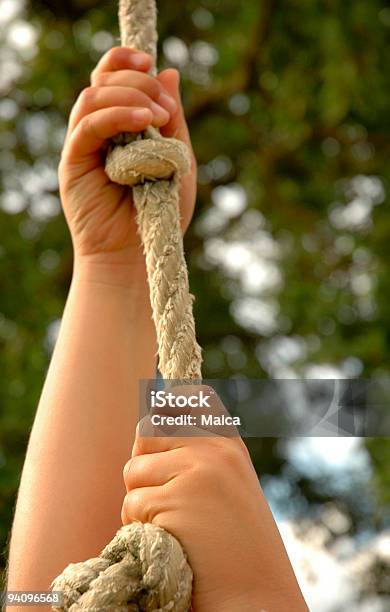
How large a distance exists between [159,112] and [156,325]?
27 centimetres

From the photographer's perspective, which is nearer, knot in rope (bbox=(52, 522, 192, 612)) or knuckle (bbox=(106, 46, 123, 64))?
knot in rope (bbox=(52, 522, 192, 612))

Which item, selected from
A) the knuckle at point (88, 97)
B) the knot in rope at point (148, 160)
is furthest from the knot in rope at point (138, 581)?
the knuckle at point (88, 97)

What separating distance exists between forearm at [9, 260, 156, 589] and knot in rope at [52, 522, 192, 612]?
0.15 metres

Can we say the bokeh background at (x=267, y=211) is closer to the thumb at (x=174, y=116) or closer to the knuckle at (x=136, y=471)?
the thumb at (x=174, y=116)

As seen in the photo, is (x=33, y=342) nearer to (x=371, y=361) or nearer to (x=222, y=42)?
(x=371, y=361)

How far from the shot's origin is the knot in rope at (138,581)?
0.45 m

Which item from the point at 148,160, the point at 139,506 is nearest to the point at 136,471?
the point at 139,506

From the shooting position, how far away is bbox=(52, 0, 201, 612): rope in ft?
1.48

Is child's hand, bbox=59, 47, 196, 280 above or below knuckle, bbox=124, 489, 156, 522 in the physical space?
above

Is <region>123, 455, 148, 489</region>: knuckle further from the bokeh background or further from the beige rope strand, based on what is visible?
the bokeh background

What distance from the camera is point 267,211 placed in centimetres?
249

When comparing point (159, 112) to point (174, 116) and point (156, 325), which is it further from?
point (156, 325)

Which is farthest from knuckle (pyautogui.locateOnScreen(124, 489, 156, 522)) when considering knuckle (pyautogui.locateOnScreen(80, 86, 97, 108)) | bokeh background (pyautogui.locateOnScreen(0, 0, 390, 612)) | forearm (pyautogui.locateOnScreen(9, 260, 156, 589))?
bokeh background (pyautogui.locateOnScreen(0, 0, 390, 612))

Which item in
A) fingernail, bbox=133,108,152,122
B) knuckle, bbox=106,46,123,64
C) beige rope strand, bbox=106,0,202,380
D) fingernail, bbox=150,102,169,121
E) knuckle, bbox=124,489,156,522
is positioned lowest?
knuckle, bbox=124,489,156,522
